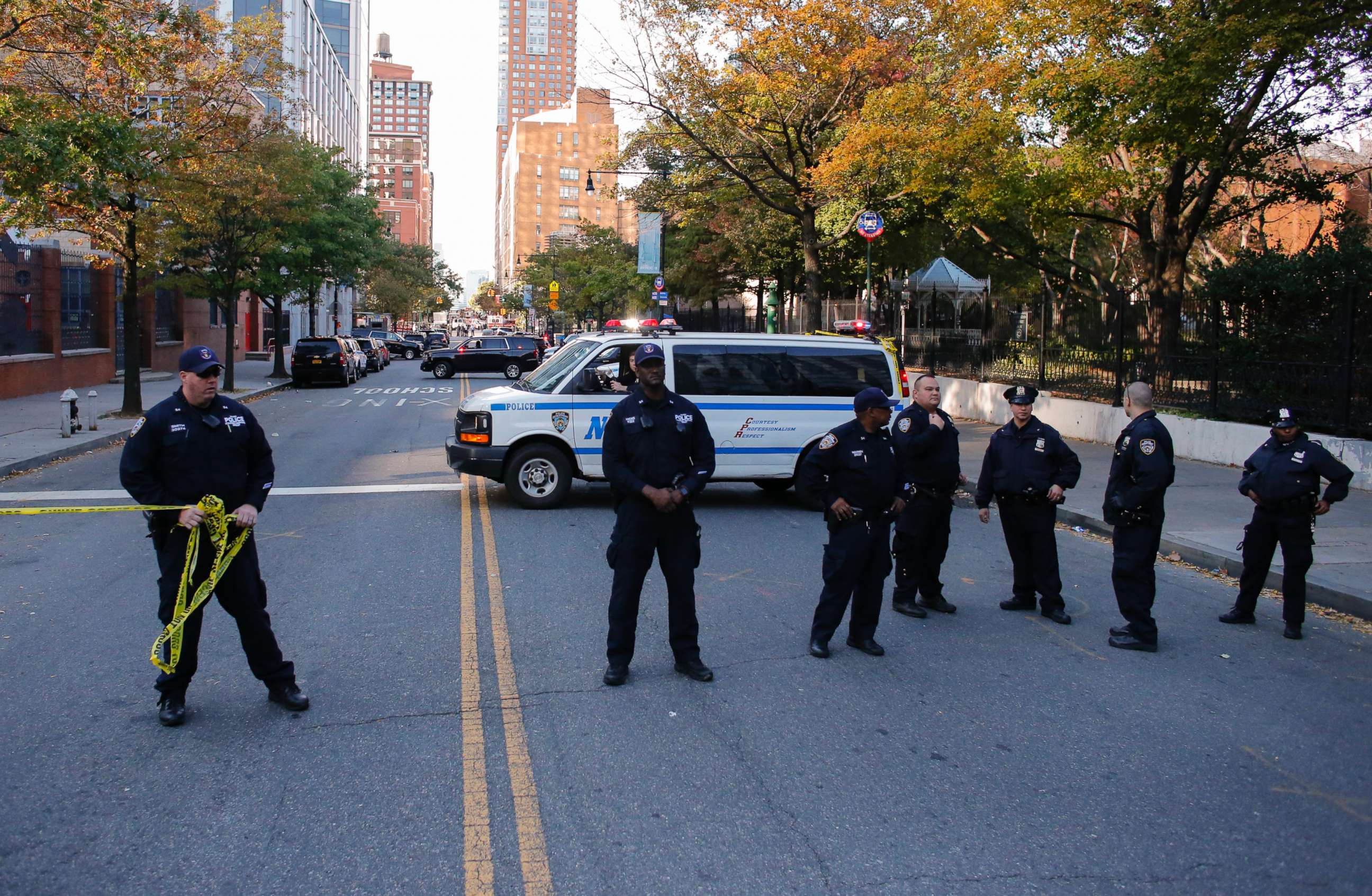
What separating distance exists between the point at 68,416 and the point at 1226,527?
16899 millimetres

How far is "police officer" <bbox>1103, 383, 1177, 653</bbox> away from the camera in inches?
276

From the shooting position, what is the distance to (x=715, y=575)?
8906 millimetres

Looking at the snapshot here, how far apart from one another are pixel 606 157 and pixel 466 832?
24.3 metres

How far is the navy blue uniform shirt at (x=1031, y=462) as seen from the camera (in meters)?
7.59

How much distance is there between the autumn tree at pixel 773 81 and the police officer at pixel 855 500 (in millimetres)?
15795

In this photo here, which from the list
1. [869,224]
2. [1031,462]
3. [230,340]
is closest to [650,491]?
[1031,462]

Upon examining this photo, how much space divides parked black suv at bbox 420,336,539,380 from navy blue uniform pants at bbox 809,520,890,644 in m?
33.7

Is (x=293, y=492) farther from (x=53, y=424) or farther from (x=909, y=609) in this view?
(x=53, y=424)

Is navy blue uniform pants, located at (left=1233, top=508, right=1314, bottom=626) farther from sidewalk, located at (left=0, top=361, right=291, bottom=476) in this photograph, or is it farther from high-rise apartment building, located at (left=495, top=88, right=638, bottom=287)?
high-rise apartment building, located at (left=495, top=88, right=638, bottom=287)

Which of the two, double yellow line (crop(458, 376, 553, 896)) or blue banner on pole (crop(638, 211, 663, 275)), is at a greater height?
blue banner on pole (crop(638, 211, 663, 275))

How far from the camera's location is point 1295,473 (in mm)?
7363

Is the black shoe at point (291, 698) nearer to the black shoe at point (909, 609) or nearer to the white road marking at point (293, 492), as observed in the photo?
the black shoe at point (909, 609)

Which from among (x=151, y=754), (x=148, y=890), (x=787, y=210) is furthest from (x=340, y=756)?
(x=787, y=210)

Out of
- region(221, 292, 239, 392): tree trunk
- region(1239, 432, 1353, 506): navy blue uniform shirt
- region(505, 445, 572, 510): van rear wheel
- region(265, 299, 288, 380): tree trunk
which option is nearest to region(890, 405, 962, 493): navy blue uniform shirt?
region(1239, 432, 1353, 506): navy blue uniform shirt
